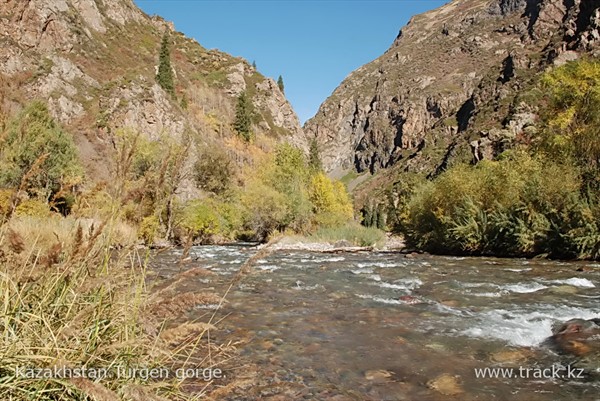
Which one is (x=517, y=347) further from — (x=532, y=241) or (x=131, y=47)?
(x=131, y=47)

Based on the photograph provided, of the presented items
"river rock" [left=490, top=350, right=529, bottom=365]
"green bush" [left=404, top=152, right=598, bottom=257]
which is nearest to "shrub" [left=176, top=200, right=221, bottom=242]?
"green bush" [left=404, top=152, right=598, bottom=257]

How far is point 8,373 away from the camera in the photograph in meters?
2.01

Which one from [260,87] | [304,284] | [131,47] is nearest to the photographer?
[304,284]

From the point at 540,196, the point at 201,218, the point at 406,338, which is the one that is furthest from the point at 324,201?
the point at 406,338

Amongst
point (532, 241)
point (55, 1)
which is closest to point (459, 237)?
point (532, 241)

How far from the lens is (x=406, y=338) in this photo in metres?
6.31

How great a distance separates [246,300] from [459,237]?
1769cm

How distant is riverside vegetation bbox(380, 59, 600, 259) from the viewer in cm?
1869

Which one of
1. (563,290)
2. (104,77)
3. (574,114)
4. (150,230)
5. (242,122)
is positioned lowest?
(563,290)

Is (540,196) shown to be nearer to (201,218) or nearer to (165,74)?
(201,218)

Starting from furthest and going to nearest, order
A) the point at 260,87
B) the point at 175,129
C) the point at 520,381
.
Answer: the point at 260,87 → the point at 175,129 → the point at 520,381

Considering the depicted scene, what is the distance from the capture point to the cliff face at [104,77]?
151ft

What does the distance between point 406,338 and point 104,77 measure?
5973 cm

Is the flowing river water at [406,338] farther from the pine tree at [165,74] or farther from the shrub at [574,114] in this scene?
the pine tree at [165,74]
